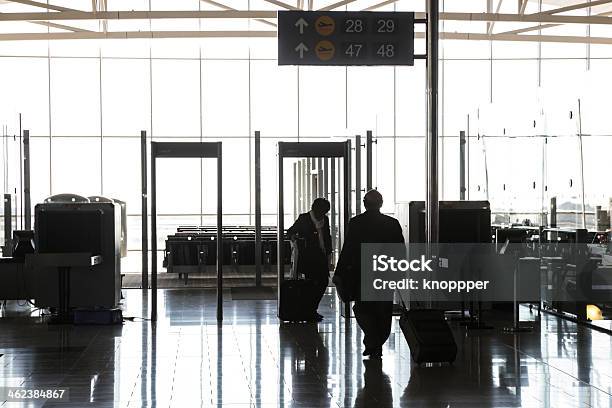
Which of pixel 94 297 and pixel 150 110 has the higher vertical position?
pixel 150 110

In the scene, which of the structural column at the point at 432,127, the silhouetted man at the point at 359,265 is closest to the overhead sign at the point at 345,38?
the structural column at the point at 432,127

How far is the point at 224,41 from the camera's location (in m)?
30.3

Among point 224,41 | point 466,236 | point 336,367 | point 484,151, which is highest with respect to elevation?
point 224,41

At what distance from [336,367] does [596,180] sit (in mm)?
4928

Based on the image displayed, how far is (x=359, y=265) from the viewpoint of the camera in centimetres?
1038

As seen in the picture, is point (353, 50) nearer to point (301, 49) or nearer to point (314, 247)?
point (301, 49)

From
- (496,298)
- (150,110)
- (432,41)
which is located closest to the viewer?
(432,41)

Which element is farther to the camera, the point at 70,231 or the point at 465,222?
the point at 465,222

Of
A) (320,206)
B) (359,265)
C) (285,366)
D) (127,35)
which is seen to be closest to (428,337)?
(359,265)

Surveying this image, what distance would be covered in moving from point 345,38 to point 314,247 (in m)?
3.14

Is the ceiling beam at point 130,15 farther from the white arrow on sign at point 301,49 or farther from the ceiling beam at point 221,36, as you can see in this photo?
the white arrow on sign at point 301,49

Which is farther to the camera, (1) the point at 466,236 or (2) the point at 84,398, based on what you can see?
(1) the point at 466,236

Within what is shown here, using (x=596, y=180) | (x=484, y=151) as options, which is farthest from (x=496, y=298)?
(x=484, y=151)

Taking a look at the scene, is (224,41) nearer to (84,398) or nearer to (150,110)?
(150,110)
